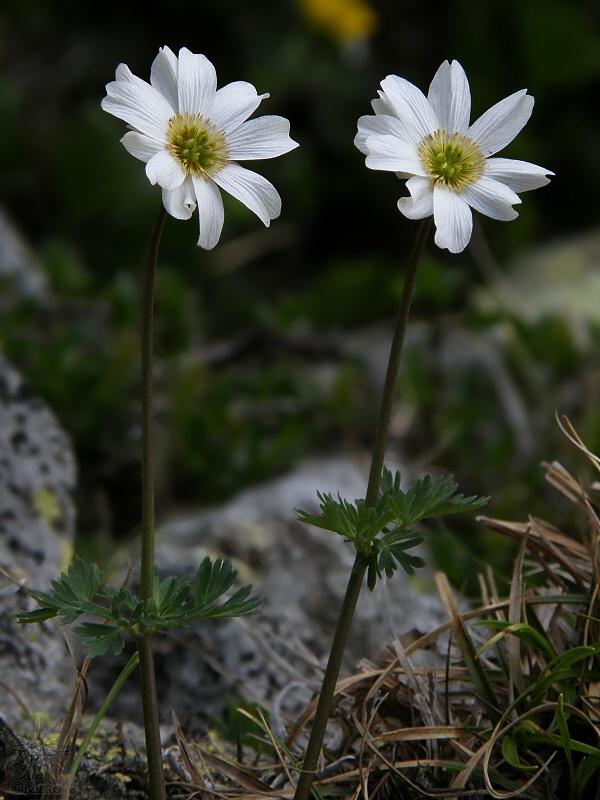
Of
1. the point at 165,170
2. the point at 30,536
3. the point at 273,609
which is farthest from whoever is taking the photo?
the point at 273,609

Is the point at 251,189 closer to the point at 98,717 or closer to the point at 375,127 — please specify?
the point at 375,127

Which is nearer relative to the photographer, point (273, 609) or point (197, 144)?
point (197, 144)

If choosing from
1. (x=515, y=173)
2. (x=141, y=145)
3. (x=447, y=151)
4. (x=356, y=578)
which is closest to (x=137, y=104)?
(x=141, y=145)

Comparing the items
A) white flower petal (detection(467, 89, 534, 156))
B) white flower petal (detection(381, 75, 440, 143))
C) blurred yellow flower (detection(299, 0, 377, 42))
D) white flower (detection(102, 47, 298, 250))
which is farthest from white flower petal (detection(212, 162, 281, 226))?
blurred yellow flower (detection(299, 0, 377, 42))

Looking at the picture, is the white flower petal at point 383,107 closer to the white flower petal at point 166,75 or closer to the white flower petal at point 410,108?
the white flower petal at point 410,108

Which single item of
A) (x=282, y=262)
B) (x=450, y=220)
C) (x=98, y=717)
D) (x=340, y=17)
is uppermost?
(x=340, y=17)

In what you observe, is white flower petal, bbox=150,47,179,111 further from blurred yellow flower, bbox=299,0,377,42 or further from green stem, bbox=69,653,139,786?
blurred yellow flower, bbox=299,0,377,42
